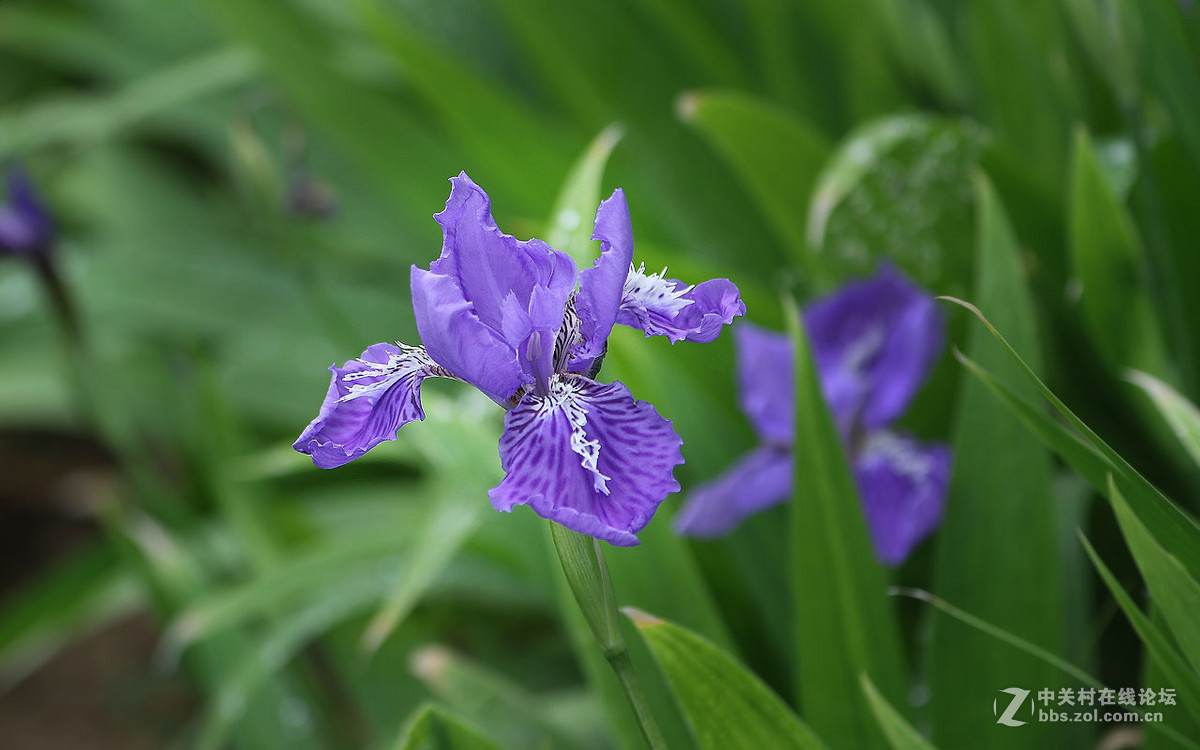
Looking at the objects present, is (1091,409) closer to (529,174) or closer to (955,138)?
(955,138)

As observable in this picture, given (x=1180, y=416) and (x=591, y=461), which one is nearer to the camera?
(x=591, y=461)

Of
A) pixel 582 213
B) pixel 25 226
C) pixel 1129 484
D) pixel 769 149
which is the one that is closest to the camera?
pixel 1129 484

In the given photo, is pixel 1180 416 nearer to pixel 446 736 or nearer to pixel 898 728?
pixel 898 728

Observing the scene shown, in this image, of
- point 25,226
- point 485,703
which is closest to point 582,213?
point 485,703

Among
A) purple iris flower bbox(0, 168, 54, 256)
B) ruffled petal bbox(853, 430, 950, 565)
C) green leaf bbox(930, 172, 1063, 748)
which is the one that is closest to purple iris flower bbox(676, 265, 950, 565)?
ruffled petal bbox(853, 430, 950, 565)

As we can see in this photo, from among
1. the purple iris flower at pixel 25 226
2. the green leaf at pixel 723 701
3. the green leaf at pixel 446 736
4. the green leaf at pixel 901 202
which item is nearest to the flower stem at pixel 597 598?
the green leaf at pixel 723 701
